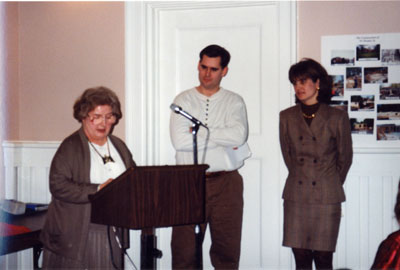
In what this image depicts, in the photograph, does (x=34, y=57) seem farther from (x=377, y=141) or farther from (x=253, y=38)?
(x=377, y=141)

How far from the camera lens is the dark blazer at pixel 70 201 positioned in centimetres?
254

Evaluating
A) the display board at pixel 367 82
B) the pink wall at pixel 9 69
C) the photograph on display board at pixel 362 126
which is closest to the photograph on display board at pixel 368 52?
the display board at pixel 367 82

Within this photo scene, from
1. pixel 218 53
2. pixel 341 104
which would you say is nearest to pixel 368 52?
pixel 341 104

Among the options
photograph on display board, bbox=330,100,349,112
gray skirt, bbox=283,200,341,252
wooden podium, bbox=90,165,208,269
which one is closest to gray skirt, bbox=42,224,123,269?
wooden podium, bbox=90,165,208,269

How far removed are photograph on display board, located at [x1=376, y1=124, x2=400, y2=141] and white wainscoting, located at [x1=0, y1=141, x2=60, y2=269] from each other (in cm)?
247

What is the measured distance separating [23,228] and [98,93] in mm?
958

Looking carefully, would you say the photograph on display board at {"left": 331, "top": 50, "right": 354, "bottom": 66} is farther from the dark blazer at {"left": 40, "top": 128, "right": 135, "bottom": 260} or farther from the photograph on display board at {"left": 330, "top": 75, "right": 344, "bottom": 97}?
the dark blazer at {"left": 40, "top": 128, "right": 135, "bottom": 260}

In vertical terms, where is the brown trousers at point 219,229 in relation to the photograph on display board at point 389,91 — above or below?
below

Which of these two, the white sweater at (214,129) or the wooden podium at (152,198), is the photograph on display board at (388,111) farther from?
the wooden podium at (152,198)

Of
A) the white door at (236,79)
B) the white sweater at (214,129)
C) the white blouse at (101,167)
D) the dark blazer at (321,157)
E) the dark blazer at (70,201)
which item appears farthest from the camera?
the white door at (236,79)

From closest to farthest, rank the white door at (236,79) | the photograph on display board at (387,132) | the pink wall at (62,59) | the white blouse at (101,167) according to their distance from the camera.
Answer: the white blouse at (101,167) < the photograph on display board at (387,132) < the white door at (236,79) < the pink wall at (62,59)

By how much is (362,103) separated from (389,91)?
0.66 ft

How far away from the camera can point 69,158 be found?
2619 mm

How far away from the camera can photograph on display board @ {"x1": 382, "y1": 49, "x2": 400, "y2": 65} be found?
3.27 meters
